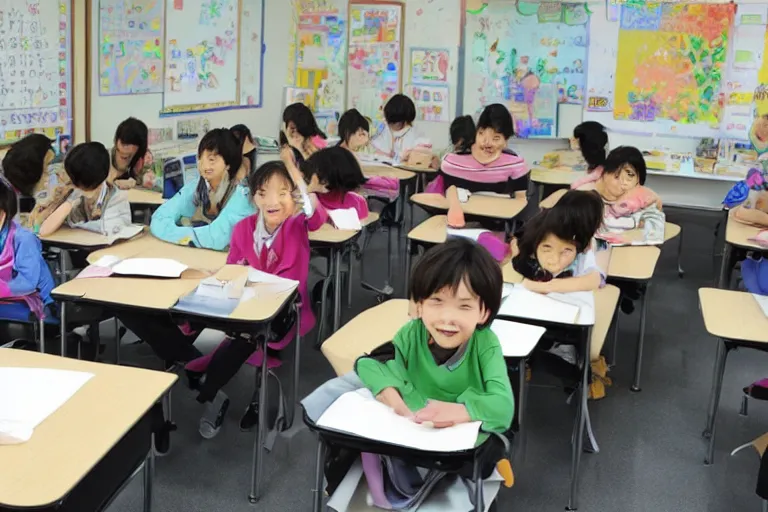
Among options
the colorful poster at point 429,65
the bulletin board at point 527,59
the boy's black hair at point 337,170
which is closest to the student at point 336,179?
the boy's black hair at point 337,170

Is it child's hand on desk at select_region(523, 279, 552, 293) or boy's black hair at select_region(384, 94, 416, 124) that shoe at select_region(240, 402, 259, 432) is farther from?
boy's black hair at select_region(384, 94, 416, 124)

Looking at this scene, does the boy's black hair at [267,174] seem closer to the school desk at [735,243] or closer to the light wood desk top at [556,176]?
the school desk at [735,243]

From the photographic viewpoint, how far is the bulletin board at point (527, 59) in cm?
699

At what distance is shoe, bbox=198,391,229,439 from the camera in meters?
3.22

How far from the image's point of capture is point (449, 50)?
7469 millimetres

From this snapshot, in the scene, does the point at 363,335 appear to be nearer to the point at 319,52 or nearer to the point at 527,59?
the point at 527,59

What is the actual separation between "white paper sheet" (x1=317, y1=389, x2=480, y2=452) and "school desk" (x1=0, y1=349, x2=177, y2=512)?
1.44ft

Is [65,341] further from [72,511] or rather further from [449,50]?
[449,50]

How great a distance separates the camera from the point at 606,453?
3.23m

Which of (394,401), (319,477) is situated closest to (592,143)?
(394,401)

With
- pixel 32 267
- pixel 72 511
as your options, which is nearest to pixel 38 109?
pixel 32 267

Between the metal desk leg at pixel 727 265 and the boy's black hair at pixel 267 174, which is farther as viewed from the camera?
the metal desk leg at pixel 727 265

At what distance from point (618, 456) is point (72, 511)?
2224 mm

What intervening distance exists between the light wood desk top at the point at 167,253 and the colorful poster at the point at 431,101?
14.6 feet
